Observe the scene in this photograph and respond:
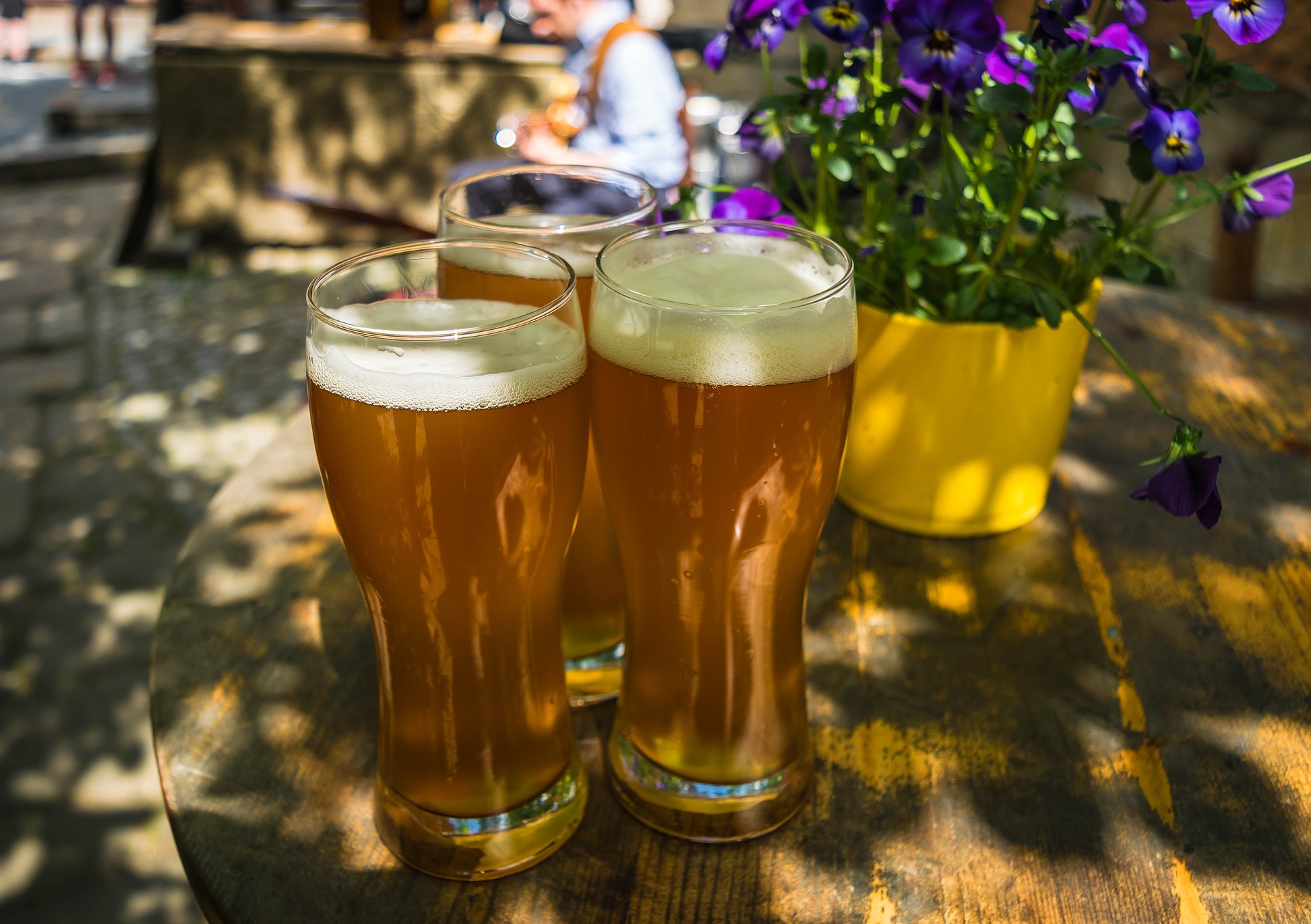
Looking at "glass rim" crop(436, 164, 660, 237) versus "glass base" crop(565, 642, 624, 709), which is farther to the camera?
"glass base" crop(565, 642, 624, 709)

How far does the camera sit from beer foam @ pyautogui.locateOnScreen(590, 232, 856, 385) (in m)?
0.69

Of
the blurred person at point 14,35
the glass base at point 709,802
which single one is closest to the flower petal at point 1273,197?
the glass base at point 709,802

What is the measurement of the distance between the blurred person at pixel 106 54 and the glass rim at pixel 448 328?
28.6 ft

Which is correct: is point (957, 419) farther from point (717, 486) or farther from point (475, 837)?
point (475, 837)

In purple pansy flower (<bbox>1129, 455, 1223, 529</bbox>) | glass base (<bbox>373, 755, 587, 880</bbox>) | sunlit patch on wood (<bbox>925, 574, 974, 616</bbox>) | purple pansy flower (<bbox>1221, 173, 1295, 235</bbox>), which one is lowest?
glass base (<bbox>373, 755, 587, 880</bbox>)

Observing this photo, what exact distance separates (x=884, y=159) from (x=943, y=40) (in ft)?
0.42

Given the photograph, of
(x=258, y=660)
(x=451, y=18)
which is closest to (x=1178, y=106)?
(x=258, y=660)

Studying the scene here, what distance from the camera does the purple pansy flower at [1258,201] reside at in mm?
983

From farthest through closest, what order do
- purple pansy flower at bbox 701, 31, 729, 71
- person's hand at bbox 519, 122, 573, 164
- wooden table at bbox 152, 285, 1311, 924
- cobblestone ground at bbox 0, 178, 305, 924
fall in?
person's hand at bbox 519, 122, 573, 164, cobblestone ground at bbox 0, 178, 305, 924, purple pansy flower at bbox 701, 31, 729, 71, wooden table at bbox 152, 285, 1311, 924

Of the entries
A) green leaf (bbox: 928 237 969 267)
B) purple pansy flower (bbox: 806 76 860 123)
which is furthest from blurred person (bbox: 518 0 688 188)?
green leaf (bbox: 928 237 969 267)

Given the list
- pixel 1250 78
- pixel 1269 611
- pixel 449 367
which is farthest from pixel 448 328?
pixel 1269 611

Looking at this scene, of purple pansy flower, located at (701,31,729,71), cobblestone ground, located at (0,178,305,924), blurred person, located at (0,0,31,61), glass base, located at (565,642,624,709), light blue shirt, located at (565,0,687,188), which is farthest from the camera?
blurred person, located at (0,0,31,61)

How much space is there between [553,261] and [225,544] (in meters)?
0.61

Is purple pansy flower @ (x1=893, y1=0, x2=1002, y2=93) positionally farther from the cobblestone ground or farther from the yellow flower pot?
the cobblestone ground
